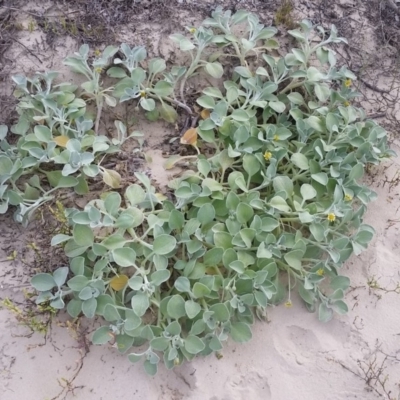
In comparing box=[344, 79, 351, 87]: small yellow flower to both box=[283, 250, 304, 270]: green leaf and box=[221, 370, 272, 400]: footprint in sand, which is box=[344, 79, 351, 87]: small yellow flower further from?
box=[221, 370, 272, 400]: footprint in sand

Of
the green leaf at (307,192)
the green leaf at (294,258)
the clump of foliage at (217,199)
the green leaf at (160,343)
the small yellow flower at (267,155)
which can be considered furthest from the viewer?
the small yellow flower at (267,155)

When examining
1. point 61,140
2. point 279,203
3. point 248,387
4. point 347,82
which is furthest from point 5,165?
point 347,82

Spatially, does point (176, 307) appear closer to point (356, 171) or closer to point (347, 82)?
point (356, 171)

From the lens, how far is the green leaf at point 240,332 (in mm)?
2514

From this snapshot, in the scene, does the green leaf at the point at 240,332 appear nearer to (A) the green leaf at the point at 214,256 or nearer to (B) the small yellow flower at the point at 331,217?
(A) the green leaf at the point at 214,256

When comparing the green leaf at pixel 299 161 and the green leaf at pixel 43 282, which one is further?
→ the green leaf at pixel 299 161

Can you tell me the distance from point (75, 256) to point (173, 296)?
548 millimetres

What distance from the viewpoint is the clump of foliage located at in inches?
97.8

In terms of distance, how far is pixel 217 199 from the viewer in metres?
2.78

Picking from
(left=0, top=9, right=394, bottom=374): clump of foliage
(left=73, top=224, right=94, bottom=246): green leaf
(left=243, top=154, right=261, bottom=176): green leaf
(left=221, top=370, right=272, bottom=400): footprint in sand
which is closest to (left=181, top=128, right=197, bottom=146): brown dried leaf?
(left=0, top=9, right=394, bottom=374): clump of foliage

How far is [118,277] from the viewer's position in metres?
2.56

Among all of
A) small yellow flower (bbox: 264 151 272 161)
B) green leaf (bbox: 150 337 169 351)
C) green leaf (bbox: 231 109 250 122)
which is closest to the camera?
green leaf (bbox: 150 337 169 351)

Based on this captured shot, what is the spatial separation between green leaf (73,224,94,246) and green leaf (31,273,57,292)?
0.72 feet

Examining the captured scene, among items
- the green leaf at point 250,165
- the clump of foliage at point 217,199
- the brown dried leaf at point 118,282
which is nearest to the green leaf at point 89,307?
the clump of foliage at point 217,199
